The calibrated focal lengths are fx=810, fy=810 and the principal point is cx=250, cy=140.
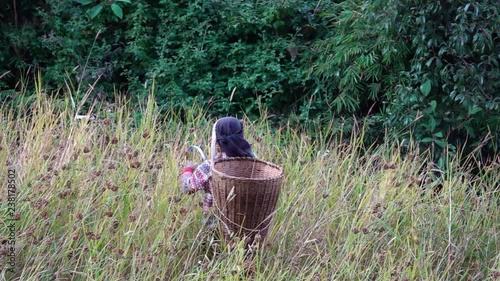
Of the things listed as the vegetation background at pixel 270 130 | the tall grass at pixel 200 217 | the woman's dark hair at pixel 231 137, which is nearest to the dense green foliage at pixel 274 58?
the vegetation background at pixel 270 130

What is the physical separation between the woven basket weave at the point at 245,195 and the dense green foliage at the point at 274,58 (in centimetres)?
237

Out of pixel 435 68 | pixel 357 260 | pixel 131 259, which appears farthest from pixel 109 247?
pixel 435 68

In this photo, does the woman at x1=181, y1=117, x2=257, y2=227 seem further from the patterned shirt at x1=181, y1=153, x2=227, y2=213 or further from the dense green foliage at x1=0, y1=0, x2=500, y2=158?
the dense green foliage at x1=0, y1=0, x2=500, y2=158

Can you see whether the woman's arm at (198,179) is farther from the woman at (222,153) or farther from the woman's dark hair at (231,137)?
the woman's dark hair at (231,137)

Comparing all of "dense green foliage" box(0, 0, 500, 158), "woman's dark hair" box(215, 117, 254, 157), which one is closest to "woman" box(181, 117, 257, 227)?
"woman's dark hair" box(215, 117, 254, 157)

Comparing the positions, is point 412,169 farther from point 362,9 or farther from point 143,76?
point 143,76

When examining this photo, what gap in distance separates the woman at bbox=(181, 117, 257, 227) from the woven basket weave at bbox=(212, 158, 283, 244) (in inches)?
2.9

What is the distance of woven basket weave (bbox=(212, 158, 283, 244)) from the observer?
3.94m

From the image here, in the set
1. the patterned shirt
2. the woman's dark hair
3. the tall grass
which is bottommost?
the tall grass

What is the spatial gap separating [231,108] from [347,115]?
41.2 inches

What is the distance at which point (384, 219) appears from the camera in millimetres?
4824

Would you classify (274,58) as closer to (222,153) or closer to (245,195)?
(222,153)

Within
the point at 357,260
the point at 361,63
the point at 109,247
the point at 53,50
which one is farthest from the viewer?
the point at 53,50

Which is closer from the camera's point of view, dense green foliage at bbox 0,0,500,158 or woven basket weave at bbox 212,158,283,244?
woven basket weave at bbox 212,158,283,244
